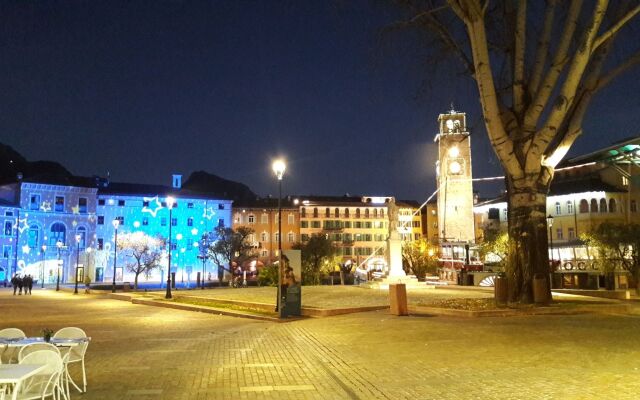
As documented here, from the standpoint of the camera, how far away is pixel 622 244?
33.5 meters

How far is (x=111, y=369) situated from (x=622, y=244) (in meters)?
32.1

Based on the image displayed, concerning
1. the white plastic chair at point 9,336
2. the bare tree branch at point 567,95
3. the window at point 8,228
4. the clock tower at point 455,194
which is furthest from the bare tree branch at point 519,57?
the window at point 8,228

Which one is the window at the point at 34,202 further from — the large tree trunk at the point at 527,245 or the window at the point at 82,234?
the large tree trunk at the point at 527,245

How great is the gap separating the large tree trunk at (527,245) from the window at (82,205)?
231ft

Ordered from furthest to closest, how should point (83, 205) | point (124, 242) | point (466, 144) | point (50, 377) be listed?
point (83, 205)
point (124, 242)
point (466, 144)
point (50, 377)

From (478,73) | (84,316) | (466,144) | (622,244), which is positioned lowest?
(84,316)

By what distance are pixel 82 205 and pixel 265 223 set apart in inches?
1165

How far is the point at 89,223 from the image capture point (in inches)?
3059

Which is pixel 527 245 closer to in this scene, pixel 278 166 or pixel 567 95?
pixel 567 95

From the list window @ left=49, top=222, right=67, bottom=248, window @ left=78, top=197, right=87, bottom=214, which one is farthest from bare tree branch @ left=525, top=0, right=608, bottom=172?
window @ left=78, top=197, right=87, bottom=214

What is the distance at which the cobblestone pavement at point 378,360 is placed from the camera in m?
7.72

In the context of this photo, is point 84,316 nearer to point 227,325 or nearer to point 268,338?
point 227,325

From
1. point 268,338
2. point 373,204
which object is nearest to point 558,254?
point 373,204

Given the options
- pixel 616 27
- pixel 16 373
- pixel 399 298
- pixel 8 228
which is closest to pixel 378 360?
pixel 16 373
